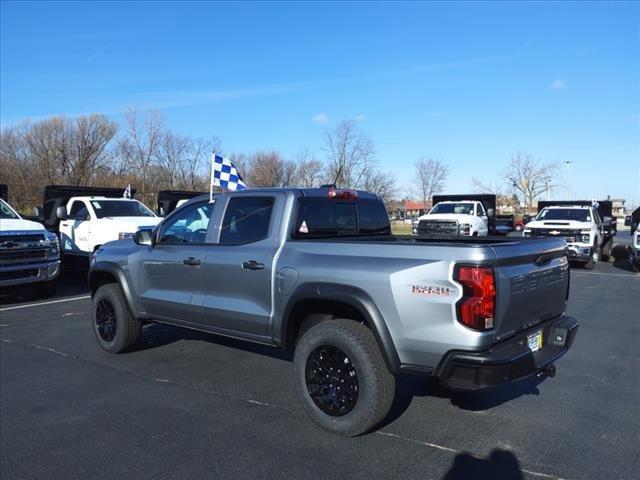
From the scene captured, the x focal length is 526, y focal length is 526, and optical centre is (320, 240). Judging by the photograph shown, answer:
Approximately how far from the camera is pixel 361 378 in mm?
3775

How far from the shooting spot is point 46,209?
14.1m

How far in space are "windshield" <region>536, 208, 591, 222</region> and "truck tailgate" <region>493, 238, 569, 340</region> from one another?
13.3m

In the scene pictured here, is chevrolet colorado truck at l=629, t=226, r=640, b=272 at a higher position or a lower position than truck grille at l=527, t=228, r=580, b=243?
lower

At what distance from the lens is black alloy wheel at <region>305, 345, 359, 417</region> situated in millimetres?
3908

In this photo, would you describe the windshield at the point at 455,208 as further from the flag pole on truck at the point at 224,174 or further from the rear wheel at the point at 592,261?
the flag pole on truck at the point at 224,174

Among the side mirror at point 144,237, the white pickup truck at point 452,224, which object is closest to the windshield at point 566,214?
the white pickup truck at point 452,224

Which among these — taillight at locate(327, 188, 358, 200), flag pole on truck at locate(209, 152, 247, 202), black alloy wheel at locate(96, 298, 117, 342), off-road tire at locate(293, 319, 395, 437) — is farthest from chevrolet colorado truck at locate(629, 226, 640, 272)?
black alloy wheel at locate(96, 298, 117, 342)

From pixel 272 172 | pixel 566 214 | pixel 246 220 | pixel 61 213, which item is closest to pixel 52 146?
pixel 272 172

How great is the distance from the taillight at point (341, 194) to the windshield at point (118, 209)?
29.8 feet

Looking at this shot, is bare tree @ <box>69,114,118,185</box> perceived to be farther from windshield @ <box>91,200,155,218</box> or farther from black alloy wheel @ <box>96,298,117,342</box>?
black alloy wheel @ <box>96,298,117,342</box>

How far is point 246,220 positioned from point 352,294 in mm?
1522

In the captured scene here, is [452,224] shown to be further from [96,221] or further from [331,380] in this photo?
[331,380]

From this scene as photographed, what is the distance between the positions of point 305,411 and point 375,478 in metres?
1.07

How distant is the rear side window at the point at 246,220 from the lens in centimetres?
470
